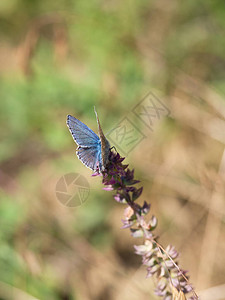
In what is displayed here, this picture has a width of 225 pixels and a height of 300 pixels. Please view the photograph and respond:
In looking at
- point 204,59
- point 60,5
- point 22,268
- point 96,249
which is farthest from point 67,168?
point 60,5

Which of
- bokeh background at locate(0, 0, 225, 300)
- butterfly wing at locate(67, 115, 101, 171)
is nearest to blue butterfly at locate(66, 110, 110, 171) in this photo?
butterfly wing at locate(67, 115, 101, 171)

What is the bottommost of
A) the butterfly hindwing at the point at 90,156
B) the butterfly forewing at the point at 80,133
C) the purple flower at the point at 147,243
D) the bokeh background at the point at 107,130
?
the purple flower at the point at 147,243

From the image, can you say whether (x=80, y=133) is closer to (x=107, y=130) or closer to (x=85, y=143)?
(x=85, y=143)

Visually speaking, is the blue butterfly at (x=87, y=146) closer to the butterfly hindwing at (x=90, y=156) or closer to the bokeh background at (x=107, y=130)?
the butterfly hindwing at (x=90, y=156)

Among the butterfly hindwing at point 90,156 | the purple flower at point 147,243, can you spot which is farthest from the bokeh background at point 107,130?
the butterfly hindwing at point 90,156

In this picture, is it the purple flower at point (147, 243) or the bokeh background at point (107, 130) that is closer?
the purple flower at point (147, 243)

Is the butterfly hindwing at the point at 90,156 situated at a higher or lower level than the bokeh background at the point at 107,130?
lower
